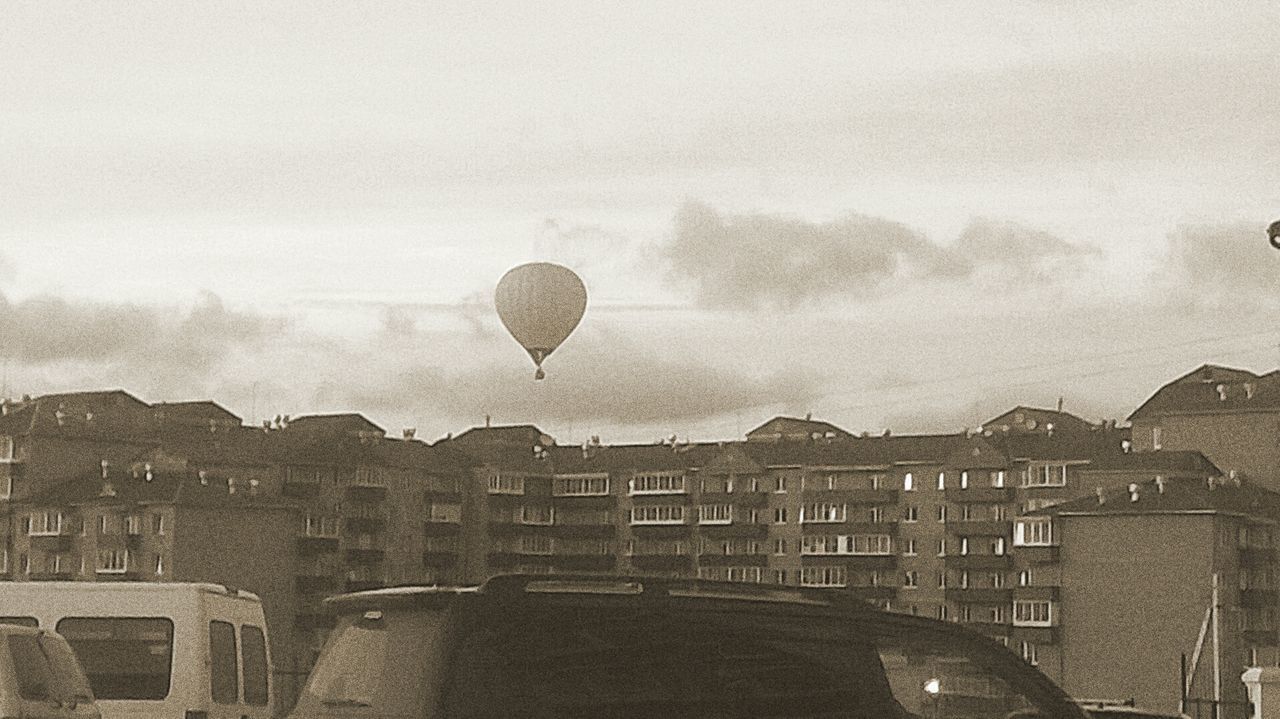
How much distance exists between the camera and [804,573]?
537ft

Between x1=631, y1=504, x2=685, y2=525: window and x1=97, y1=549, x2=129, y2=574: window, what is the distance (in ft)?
143

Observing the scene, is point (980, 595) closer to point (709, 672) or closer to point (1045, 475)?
point (1045, 475)

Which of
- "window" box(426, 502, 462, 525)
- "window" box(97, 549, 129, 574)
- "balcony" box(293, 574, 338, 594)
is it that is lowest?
"balcony" box(293, 574, 338, 594)

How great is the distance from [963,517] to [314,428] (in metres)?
48.1

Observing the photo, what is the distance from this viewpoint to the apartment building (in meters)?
126

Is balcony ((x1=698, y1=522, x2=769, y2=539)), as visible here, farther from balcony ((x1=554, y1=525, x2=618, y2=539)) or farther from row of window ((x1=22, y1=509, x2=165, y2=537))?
row of window ((x1=22, y1=509, x2=165, y2=537))

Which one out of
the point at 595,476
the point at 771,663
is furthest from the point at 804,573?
the point at 771,663

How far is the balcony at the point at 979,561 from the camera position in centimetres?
15762

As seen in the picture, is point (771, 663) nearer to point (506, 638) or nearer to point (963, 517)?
point (506, 638)

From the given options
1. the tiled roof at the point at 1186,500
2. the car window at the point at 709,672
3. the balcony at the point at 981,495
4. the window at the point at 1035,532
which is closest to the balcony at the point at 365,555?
the balcony at the point at 981,495

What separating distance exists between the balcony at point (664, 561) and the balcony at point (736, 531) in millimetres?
5668

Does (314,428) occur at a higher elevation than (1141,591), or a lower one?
higher

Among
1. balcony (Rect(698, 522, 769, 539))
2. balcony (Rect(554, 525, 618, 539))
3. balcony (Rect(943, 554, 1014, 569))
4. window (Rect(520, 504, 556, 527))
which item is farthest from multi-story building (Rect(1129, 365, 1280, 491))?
window (Rect(520, 504, 556, 527))

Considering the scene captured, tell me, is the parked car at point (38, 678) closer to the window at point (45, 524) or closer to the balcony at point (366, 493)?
the window at point (45, 524)
